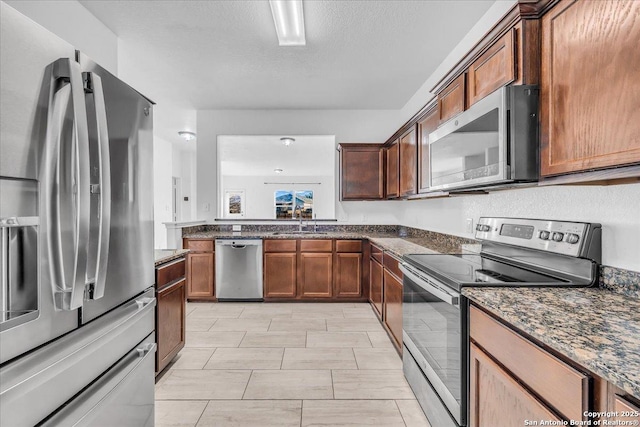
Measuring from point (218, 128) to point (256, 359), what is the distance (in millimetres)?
3362

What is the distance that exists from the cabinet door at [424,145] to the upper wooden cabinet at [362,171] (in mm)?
1336

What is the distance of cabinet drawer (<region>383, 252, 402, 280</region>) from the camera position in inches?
103

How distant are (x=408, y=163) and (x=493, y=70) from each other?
5.62 feet

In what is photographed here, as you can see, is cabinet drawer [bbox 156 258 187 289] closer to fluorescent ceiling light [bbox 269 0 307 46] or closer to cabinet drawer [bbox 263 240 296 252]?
cabinet drawer [bbox 263 240 296 252]

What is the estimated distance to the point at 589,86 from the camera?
115cm

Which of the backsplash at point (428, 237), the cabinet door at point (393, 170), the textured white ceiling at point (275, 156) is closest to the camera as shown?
the backsplash at point (428, 237)

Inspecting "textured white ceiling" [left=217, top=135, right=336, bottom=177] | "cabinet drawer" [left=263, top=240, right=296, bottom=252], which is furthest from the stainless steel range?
"textured white ceiling" [left=217, top=135, right=336, bottom=177]

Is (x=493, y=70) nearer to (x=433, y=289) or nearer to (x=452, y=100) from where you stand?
(x=452, y=100)

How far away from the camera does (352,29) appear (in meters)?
2.59

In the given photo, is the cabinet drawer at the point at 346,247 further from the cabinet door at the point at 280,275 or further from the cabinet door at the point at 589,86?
the cabinet door at the point at 589,86

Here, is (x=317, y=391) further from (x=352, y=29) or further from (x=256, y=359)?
(x=352, y=29)

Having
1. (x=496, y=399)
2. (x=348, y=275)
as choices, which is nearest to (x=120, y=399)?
(x=496, y=399)

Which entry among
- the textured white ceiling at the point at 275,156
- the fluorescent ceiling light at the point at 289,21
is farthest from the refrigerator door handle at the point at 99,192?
the textured white ceiling at the point at 275,156

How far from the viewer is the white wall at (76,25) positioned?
194cm
